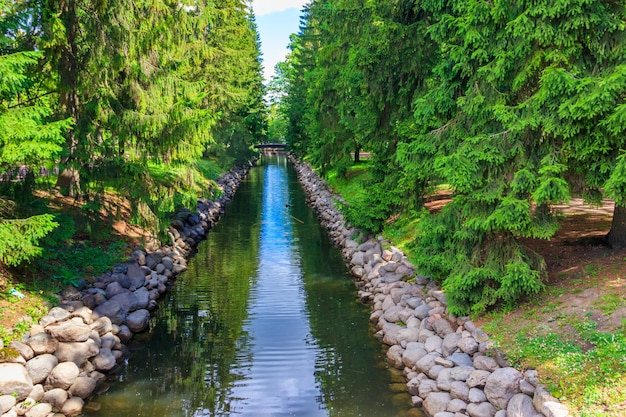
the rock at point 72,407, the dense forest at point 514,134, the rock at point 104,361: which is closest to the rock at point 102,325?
the rock at point 104,361

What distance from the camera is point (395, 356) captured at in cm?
1061

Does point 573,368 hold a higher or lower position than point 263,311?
higher

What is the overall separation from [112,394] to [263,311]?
201 inches

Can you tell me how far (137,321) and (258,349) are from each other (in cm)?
325

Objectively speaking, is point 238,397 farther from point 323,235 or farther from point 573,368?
point 323,235

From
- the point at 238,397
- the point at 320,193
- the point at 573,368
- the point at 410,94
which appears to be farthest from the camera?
the point at 320,193

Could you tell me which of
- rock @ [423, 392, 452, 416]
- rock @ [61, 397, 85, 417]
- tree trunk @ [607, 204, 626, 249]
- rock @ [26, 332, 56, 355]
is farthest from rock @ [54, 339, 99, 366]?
tree trunk @ [607, 204, 626, 249]

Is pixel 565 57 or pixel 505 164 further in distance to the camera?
pixel 505 164

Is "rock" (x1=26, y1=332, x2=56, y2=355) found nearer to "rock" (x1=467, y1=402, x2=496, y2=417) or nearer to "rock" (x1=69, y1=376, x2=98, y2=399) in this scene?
"rock" (x1=69, y1=376, x2=98, y2=399)

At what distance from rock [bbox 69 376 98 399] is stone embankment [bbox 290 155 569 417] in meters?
6.14

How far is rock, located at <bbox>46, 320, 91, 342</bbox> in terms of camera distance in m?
9.73

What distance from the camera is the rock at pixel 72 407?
8.64 metres

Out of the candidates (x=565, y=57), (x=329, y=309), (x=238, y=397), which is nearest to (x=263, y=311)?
(x=329, y=309)

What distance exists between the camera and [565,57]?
8.68 metres
